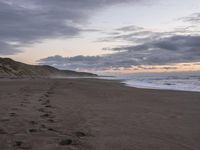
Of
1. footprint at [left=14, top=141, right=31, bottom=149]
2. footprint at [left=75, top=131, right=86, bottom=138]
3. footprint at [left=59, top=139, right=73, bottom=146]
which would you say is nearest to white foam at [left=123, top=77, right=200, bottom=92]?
footprint at [left=75, top=131, right=86, bottom=138]

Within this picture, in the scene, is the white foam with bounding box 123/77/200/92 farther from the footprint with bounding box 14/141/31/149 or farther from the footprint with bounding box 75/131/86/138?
the footprint with bounding box 14/141/31/149

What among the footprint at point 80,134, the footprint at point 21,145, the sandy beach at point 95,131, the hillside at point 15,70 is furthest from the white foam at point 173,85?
the hillside at point 15,70

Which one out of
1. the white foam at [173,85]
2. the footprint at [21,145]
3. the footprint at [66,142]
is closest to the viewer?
the footprint at [21,145]

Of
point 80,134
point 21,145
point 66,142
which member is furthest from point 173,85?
point 21,145

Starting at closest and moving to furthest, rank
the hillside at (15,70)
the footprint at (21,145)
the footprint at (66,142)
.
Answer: the footprint at (21,145)
the footprint at (66,142)
the hillside at (15,70)

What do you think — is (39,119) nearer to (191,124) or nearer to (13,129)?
(13,129)

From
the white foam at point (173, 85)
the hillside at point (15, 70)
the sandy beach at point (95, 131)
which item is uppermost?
the hillside at point (15, 70)

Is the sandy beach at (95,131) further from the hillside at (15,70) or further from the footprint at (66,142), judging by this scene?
the hillside at (15,70)

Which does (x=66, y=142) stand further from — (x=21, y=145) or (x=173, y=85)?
(x=173, y=85)

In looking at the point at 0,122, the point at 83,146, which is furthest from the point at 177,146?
the point at 0,122

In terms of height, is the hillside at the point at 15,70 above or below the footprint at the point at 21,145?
above

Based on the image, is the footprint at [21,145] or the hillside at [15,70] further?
the hillside at [15,70]

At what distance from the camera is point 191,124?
335 inches

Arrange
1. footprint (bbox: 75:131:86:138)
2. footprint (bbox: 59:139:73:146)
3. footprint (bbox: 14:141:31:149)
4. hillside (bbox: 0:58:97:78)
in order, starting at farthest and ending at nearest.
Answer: hillside (bbox: 0:58:97:78), footprint (bbox: 75:131:86:138), footprint (bbox: 59:139:73:146), footprint (bbox: 14:141:31:149)
